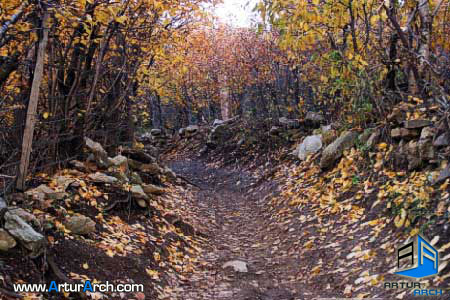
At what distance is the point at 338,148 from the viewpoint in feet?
23.9

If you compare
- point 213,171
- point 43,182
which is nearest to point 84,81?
point 43,182

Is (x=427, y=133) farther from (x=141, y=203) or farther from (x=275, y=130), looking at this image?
(x=275, y=130)

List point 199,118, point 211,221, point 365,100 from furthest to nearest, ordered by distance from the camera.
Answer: point 199,118, point 211,221, point 365,100

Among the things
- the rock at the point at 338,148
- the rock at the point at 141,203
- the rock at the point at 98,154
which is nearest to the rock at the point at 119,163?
the rock at the point at 98,154

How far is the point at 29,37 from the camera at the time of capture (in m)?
5.09

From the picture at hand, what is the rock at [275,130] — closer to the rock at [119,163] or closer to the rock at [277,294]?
the rock at [119,163]

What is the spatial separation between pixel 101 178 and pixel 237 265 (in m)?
2.46

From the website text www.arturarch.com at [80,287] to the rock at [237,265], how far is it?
1338 mm

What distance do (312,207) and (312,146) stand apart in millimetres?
2695

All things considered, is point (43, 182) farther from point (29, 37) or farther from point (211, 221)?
point (211, 221)

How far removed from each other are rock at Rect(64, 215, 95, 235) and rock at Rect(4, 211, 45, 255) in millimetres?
748

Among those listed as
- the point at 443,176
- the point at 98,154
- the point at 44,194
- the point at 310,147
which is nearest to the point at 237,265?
the point at 44,194

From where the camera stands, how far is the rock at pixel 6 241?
3.49 meters

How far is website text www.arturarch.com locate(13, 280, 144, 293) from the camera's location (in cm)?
332
